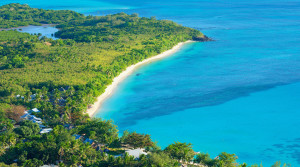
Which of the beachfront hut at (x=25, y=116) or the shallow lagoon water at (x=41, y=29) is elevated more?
the shallow lagoon water at (x=41, y=29)

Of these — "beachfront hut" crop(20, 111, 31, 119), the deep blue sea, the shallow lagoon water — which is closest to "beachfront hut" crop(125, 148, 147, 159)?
the deep blue sea

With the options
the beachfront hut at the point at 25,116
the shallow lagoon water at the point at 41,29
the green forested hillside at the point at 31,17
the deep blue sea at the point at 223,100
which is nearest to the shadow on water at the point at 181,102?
the deep blue sea at the point at 223,100

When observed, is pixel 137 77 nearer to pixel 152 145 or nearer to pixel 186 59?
pixel 186 59

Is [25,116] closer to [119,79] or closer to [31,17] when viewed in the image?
[119,79]

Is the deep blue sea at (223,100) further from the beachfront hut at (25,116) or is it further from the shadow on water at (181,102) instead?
the beachfront hut at (25,116)

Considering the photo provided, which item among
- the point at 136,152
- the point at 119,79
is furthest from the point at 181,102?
the point at 136,152

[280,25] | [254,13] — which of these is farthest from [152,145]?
[254,13]
